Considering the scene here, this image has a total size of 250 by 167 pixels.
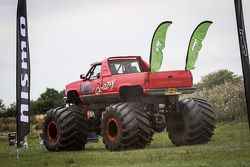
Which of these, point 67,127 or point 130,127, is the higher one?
point 67,127

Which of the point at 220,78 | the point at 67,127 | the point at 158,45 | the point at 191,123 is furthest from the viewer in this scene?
the point at 67,127

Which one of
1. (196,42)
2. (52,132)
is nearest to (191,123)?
(196,42)

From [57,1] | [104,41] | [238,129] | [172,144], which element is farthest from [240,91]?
[57,1]

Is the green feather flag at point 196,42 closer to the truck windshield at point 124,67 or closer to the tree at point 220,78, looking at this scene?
the tree at point 220,78

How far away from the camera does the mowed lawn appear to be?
1227 centimetres

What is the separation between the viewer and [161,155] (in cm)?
1273

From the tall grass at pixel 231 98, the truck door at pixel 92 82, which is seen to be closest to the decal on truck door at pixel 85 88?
the truck door at pixel 92 82

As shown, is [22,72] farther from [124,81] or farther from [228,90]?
[228,90]

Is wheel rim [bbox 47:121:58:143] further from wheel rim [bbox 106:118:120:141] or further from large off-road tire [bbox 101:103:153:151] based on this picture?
large off-road tire [bbox 101:103:153:151]

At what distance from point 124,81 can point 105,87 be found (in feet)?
1.62

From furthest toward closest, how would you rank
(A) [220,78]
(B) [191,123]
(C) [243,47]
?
(B) [191,123] → (A) [220,78] → (C) [243,47]

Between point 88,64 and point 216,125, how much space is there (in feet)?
7.98

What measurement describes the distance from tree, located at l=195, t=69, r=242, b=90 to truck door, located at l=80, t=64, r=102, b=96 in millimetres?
2017

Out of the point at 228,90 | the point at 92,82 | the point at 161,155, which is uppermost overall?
the point at 92,82
